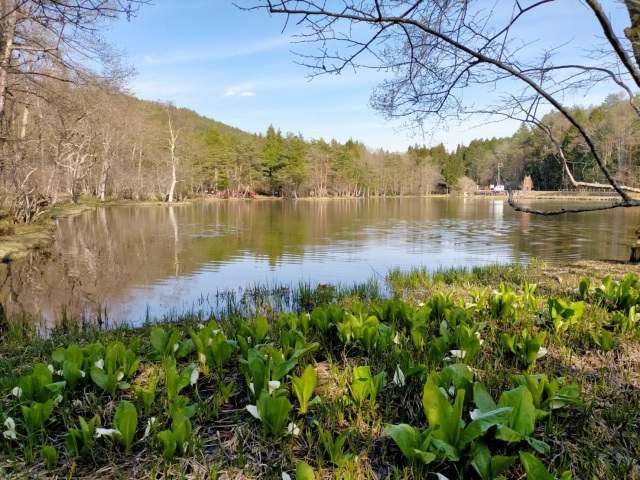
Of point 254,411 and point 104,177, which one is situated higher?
point 104,177

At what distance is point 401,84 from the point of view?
12.3ft

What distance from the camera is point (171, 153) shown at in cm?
4547

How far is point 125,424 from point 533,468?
1.64 meters

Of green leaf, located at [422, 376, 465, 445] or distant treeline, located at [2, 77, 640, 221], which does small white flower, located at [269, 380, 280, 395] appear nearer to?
green leaf, located at [422, 376, 465, 445]

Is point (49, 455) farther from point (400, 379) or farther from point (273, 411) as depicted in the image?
point (400, 379)

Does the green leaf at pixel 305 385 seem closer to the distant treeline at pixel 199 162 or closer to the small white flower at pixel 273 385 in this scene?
the small white flower at pixel 273 385

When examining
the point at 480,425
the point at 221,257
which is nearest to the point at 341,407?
the point at 480,425

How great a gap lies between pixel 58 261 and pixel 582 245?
18.0 m

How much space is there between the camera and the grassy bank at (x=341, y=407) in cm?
174

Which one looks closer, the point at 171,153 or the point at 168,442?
the point at 168,442

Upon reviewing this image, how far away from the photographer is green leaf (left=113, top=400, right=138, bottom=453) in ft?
6.04

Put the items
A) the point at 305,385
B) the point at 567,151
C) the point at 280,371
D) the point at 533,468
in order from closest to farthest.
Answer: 1. the point at 533,468
2. the point at 305,385
3. the point at 280,371
4. the point at 567,151

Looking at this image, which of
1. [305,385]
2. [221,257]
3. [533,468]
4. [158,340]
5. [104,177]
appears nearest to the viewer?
[533,468]

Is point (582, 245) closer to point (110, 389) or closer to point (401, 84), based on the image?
point (401, 84)
